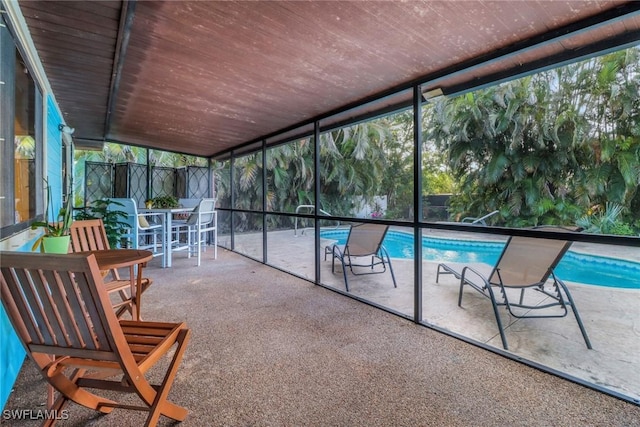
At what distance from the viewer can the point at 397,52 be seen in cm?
237

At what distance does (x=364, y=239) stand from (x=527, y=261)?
2.06 m

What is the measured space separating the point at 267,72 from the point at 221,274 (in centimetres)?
304

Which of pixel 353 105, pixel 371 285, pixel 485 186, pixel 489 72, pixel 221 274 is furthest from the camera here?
pixel 485 186

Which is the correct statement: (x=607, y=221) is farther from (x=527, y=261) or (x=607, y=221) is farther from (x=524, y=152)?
(x=527, y=261)

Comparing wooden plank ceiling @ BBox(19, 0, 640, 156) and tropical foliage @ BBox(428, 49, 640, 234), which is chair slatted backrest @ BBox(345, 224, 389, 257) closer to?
wooden plank ceiling @ BBox(19, 0, 640, 156)

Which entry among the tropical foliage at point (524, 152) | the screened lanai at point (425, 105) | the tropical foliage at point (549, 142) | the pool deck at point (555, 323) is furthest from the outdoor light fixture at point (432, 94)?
the tropical foliage at point (549, 142)

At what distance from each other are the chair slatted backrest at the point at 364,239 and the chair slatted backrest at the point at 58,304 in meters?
3.40

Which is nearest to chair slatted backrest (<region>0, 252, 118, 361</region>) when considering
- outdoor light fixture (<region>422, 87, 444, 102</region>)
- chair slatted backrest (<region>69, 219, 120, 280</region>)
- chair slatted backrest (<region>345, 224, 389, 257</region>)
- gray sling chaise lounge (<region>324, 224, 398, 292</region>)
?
chair slatted backrest (<region>69, 219, 120, 280</region>)

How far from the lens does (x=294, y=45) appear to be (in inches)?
90.8

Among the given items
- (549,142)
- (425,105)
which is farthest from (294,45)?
(549,142)

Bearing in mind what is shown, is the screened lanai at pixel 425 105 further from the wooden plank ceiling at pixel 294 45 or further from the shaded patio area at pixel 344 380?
the shaded patio area at pixel 344 380

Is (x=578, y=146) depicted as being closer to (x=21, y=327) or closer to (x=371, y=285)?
(x=371, y=285)

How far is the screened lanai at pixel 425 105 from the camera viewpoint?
1985 millimetres

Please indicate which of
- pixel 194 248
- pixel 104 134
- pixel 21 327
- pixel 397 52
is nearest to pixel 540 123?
pixel 397 52
